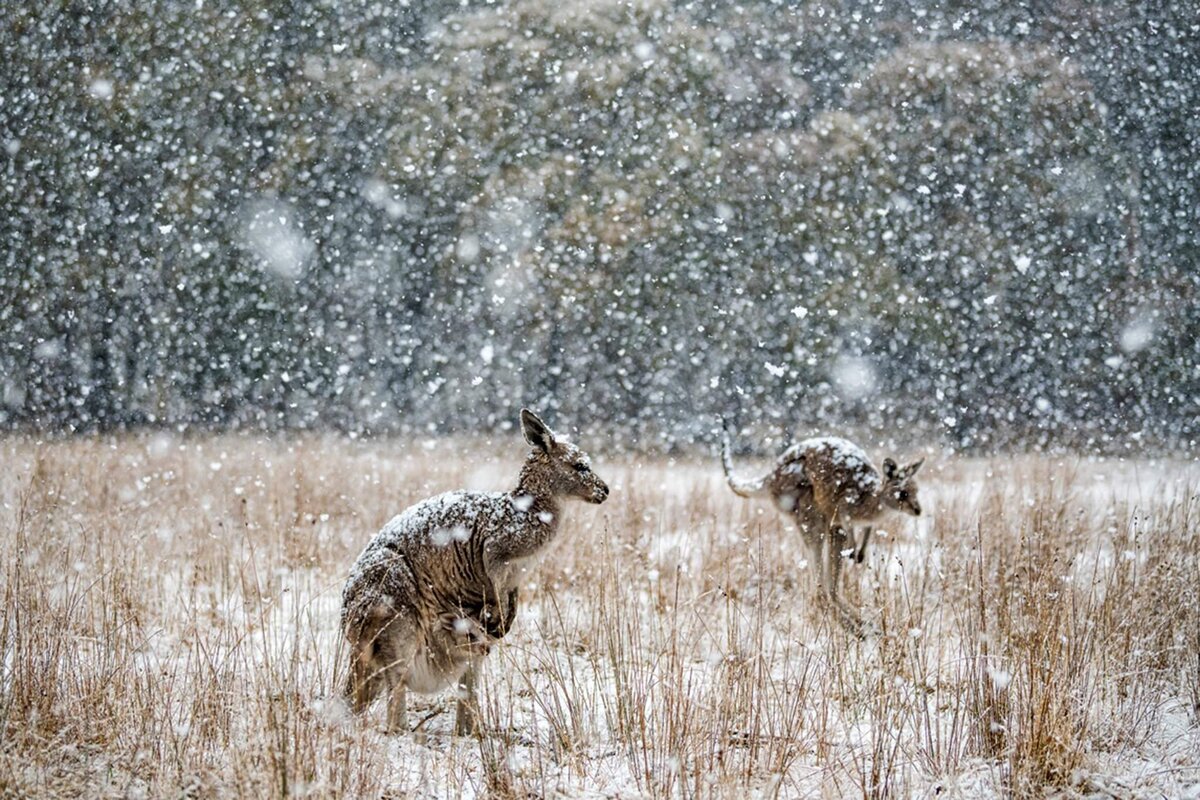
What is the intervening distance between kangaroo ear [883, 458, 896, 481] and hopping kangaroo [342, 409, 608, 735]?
2.81 metres

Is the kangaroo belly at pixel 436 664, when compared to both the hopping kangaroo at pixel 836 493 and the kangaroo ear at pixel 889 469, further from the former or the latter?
the kangaroo ear at pixel 889 469

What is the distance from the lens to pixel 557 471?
13.4ft

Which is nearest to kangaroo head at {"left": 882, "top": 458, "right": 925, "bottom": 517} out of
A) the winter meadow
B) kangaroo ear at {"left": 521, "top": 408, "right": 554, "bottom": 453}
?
kangaroo ear at {"left": 521, "top": 408, "right": 554, "bottom": 453}

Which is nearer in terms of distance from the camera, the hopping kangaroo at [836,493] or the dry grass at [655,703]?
the dry grass at [655,703]

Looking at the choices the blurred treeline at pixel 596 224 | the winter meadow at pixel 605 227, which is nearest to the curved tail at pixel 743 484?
the winter meadow at pixel 605 227

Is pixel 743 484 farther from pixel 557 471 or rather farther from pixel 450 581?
pixel 450 581

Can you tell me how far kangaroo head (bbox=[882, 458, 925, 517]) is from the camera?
21.1 ft

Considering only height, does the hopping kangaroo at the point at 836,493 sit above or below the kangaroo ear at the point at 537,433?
below

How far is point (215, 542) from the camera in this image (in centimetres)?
709

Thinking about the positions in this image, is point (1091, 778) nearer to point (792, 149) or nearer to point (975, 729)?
point (975, 729)

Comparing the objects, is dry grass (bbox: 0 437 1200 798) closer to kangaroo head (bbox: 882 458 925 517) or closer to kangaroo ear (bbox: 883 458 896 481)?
kangaroo head (bbox: 882 458 925 517)

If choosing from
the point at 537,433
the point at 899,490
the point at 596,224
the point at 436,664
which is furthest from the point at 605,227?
the point at 436,664

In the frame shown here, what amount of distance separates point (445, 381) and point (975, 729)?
20.7 metres

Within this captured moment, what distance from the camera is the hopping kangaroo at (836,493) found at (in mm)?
6387
